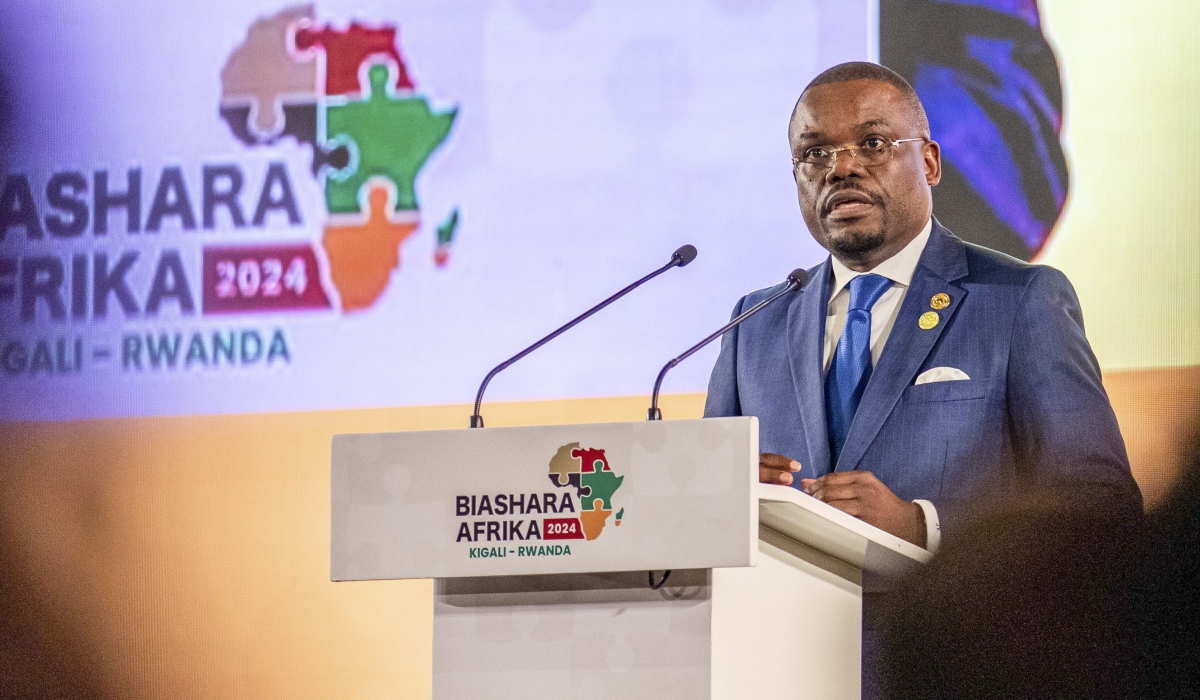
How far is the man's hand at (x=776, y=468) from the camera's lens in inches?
99.7

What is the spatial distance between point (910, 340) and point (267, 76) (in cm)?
239

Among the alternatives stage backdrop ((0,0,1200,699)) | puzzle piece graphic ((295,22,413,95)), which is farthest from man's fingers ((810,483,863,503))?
puzzle piece graphic ((295,22,413,95))

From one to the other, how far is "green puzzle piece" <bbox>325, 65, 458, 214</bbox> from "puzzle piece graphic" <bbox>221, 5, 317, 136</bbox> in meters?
0.14

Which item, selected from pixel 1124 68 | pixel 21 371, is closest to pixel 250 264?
pixel 21 371

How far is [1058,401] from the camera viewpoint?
2.82 m

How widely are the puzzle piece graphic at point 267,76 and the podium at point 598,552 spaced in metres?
2.62

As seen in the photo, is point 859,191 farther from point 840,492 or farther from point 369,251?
point 369,251

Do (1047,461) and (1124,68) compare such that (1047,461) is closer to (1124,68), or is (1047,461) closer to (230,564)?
(1124,68)

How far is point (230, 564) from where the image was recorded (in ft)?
14.5

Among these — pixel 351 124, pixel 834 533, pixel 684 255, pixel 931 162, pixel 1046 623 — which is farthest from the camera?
pixel 351 124

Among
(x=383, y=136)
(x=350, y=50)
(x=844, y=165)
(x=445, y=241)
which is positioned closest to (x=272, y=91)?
(x=350, y=50)

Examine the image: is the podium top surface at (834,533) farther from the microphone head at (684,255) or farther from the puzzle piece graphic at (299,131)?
the puzzle piece graphic at (299,131)

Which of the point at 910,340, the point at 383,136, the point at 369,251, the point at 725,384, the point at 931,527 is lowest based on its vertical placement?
the point at 931,527

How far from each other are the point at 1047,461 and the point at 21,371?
133 inches
